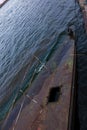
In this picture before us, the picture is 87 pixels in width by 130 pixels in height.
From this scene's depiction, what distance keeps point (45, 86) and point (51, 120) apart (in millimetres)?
4891

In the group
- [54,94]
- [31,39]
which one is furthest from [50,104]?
[31,39]

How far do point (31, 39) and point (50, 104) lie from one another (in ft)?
56.7

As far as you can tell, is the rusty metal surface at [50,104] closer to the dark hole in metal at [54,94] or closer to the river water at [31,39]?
the dark hole in metal at [54,94]

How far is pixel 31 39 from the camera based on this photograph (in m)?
33.2

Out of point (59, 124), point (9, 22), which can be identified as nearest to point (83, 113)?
point (59, 124)

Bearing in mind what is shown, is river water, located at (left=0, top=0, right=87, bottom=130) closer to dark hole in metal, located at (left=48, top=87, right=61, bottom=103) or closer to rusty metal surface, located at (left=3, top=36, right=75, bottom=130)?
rusty metal surface, located at (left=3, top=36, right=75, bottom=130)

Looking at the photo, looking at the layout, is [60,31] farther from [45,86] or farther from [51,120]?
[51,120]

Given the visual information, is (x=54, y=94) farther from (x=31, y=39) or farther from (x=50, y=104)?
(x=31, y=39)

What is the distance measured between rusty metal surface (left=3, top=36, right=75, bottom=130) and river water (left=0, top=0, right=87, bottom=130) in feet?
5.12

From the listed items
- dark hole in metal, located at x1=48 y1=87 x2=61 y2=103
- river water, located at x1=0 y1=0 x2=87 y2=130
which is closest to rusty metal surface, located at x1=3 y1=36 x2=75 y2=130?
dark hole in metal, located at x1=48 y1=87 x2=61 y2=103

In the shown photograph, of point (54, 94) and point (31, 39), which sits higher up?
point (54, 94)

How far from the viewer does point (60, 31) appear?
31469mm

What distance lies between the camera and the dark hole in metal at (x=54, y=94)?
18.4 metres

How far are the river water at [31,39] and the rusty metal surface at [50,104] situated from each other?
1.56 m
